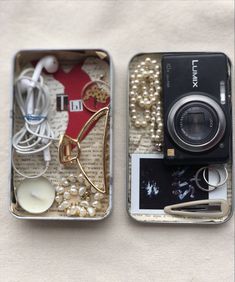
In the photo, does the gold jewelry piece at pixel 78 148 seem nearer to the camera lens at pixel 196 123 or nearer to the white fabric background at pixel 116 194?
the white fabric background at pixel 116 194

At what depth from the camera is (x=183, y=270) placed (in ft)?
2.64

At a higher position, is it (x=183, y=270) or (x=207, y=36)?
(x=207, y=36)

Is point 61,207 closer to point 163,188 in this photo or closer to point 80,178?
point 80,178

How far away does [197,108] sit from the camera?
79cm

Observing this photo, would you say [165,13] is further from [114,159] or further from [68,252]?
[68,252]

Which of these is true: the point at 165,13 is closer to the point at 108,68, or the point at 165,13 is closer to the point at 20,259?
the point at 108,68

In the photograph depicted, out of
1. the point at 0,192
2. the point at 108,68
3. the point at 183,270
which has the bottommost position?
the point at 183,270

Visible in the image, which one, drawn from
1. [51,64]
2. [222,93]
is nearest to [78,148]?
[51,64]

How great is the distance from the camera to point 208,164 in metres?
0.80

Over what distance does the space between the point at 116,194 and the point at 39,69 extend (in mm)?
252

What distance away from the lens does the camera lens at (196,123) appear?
0.78 m

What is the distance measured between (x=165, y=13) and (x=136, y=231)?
0.38 metres

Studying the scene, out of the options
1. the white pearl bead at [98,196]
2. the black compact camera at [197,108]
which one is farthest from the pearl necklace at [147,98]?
the white pearl bead at [98,196]

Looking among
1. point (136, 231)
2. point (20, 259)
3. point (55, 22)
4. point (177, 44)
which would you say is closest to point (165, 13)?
point (177, 44)
